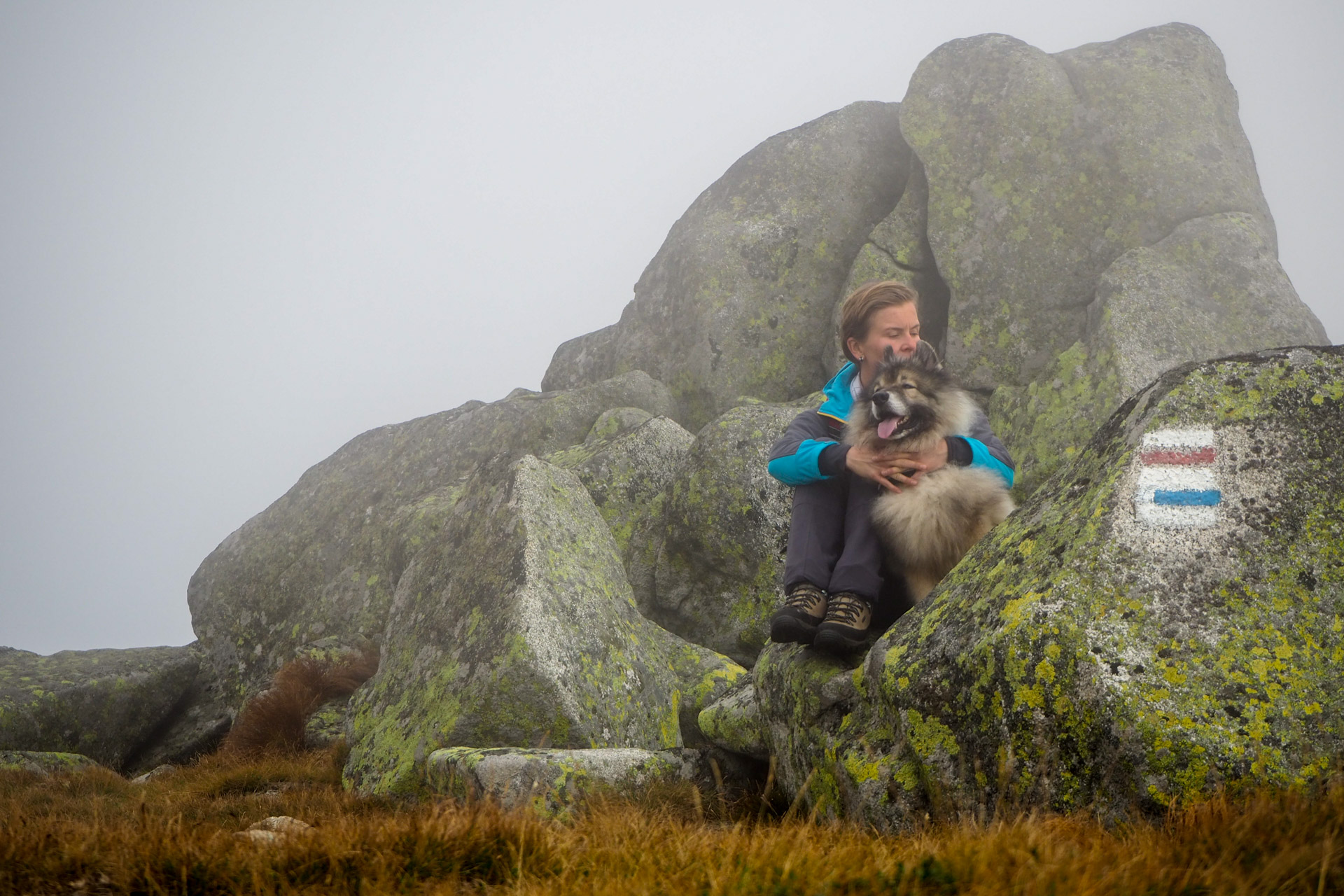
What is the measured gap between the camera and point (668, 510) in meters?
12.9

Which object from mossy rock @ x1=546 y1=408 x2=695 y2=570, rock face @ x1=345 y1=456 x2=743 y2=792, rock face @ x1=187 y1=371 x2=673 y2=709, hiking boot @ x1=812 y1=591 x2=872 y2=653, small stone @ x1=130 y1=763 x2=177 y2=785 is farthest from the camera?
rock face @ x1=187 y1=371 x2=673 y2=709

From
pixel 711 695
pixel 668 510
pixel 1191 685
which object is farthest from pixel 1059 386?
pixel 1191 685

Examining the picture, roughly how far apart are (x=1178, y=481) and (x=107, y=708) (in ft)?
55.4

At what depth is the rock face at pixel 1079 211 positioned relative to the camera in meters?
13.1

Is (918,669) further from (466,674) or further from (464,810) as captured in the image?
(466,674)

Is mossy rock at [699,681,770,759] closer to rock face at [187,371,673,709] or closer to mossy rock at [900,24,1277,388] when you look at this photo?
rock face at [187,371,673,709]

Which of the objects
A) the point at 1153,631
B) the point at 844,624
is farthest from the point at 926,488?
the point at 1153,631

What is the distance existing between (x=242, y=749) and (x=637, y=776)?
8.12 metres

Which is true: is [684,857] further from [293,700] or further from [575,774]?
[293,700]

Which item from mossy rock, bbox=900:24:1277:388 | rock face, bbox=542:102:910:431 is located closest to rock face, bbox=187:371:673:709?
rock face, bbox=542:102:910:431

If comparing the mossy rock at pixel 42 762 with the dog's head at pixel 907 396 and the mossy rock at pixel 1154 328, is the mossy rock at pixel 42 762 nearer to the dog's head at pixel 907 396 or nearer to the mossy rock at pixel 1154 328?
the dog's head at pixel 907 396

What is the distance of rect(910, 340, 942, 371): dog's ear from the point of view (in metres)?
5.74

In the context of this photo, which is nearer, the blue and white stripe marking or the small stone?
the blue and white stripe marking

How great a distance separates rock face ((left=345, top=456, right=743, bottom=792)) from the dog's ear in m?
4.35
